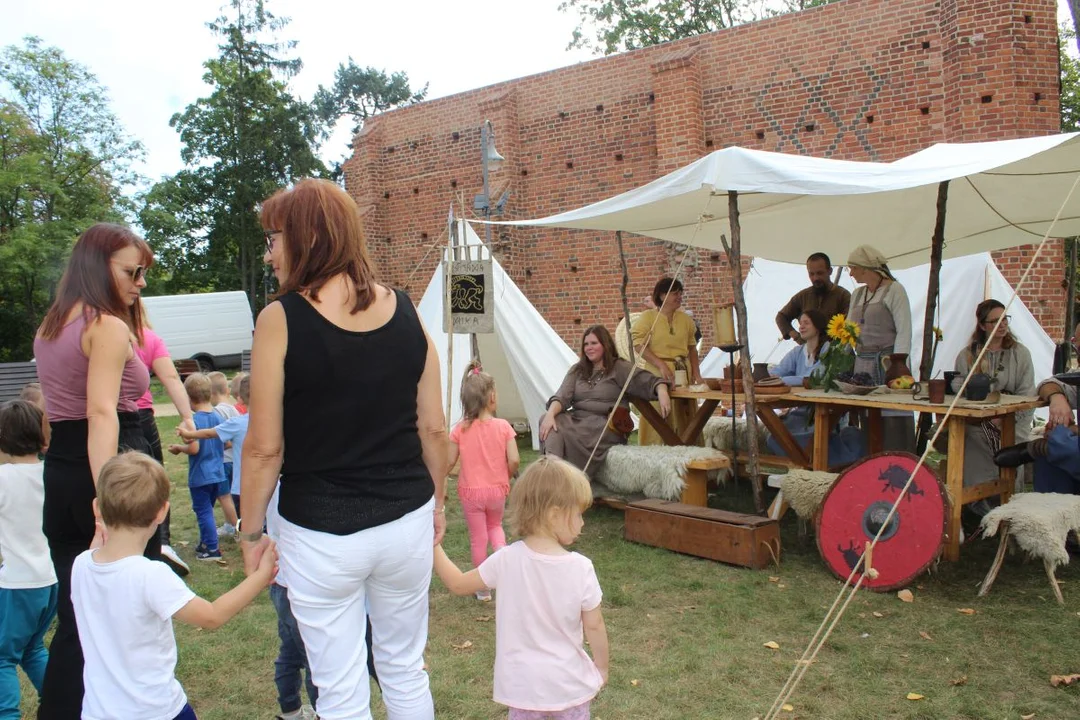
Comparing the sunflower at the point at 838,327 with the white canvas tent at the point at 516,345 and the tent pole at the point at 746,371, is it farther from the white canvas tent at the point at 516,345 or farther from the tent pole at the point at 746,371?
the white canvas tent at the point at 516,345

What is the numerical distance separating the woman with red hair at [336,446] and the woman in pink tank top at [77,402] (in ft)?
2.23

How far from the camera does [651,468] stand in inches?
211

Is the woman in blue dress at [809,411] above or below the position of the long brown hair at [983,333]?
below

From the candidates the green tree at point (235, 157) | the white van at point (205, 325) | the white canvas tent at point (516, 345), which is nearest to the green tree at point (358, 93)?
the green tree at point (235, 157)

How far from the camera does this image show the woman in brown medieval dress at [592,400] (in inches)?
225

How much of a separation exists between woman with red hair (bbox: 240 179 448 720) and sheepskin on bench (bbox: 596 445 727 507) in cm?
353

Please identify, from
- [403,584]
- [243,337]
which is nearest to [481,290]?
[403,584]

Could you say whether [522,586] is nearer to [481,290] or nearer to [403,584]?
[403,584]

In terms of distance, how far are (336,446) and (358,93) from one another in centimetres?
3769

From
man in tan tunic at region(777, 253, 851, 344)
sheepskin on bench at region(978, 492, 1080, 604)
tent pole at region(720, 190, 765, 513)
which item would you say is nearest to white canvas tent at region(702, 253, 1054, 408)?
man in tan tunic at region(777, 253, 851, 344)

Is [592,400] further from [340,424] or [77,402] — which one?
[340,424]

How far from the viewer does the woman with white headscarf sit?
5.17 meters

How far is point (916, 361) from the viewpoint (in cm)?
840

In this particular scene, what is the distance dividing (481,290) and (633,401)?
173 centimetres
